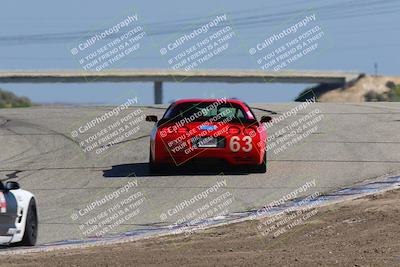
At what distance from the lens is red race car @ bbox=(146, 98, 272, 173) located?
58.3ft

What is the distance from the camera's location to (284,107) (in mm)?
31984

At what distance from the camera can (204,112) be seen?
1844 centimetres

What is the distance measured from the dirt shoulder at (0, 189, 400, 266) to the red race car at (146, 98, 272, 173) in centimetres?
464

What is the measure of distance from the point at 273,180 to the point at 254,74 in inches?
4151

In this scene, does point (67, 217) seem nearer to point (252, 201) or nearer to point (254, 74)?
point (252, 201)

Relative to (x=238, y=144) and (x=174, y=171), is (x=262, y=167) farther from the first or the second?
(x=174, y=171)

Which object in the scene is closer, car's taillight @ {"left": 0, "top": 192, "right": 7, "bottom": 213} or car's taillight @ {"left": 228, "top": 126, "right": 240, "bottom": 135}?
car's taillight @ {"left": 0, "top": 192, "right": 7, "bottom": 213}

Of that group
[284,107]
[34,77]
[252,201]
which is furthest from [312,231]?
[34,77]

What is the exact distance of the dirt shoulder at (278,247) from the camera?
9445 millimetres

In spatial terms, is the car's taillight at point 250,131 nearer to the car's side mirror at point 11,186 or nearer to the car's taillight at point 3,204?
the car's side mirror at point 11,186

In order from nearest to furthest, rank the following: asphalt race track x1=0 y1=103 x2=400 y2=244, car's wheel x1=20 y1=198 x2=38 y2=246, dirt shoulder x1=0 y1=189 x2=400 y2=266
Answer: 1. dirt shoulder x1=0 y1=189 x2=400 y2=266
2. car's wheel x1=20 y1=198 x2=38 y2=246
3. asphalt race track x1=0 y1=103 x2=400 y2=244

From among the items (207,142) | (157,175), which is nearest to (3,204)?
(207,142)

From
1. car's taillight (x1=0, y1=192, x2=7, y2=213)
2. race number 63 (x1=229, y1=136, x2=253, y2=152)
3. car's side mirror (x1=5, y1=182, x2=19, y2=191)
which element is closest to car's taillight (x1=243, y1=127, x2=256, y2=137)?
race number 63 (x1=229, y1=136, x2=253, y2=152)

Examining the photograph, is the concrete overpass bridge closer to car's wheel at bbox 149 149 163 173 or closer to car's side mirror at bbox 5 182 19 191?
car's wheel at bbox 149 149 163 173
